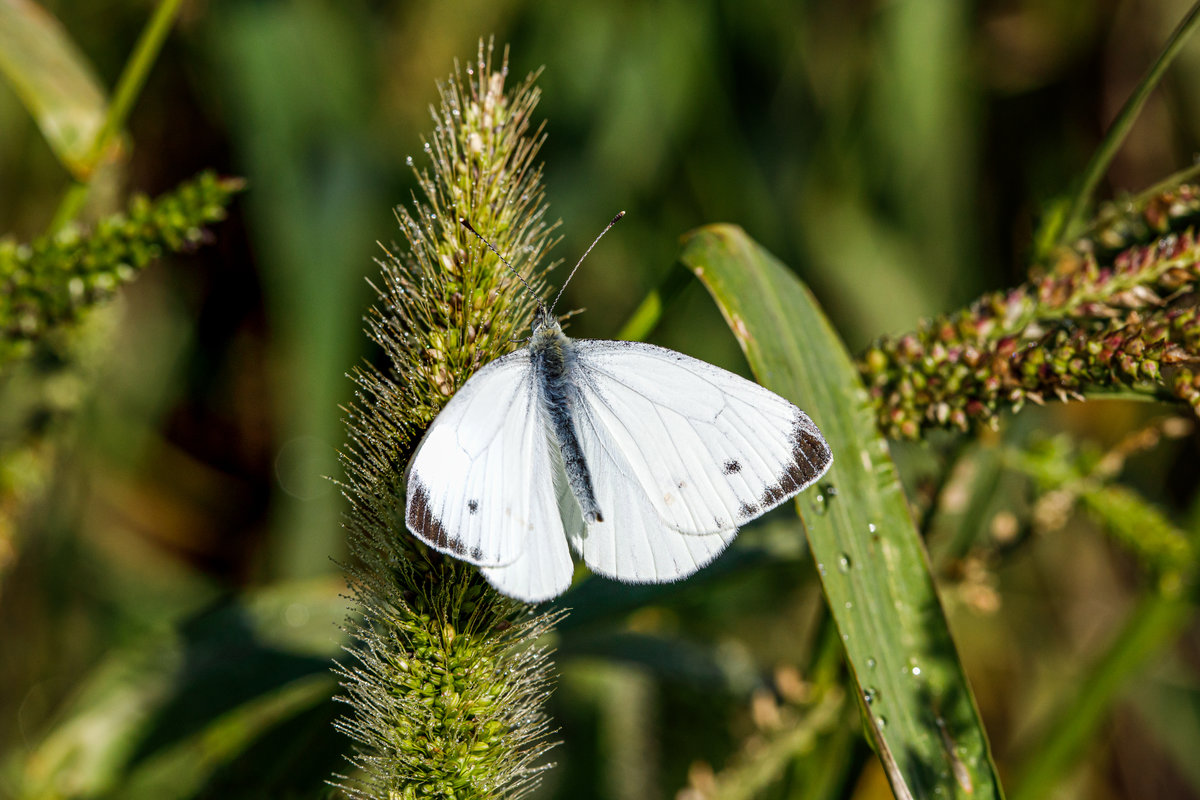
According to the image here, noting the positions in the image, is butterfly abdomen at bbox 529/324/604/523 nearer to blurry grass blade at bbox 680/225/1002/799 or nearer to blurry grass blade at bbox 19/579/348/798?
blurry grass blade at bbox 680/225/1002/799

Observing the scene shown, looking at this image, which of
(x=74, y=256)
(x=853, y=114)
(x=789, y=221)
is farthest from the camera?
(x=853, y=114)

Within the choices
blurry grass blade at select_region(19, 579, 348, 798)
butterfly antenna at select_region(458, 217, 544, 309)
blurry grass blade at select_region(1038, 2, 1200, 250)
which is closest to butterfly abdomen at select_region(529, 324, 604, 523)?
butterfly antenna at select_region(458, 217, 544, 309)

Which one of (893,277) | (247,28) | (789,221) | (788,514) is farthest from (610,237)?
(788,514)

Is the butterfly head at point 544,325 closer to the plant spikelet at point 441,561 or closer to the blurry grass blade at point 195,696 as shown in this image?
the plant spikelet at point 441,561

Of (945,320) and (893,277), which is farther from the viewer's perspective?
(893,277)

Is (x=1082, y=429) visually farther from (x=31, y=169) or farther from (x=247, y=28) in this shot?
(x=31, y=169)

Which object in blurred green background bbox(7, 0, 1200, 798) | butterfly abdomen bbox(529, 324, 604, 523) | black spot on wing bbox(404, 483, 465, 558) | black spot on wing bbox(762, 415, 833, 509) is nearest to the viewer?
black spot on wing bbox(404, 483, 465, 558)

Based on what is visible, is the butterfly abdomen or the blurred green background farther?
the blurred green background
